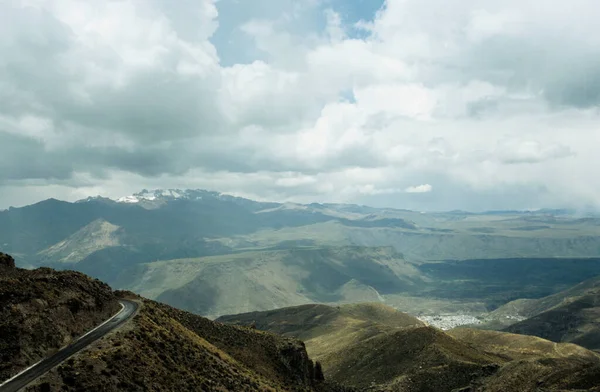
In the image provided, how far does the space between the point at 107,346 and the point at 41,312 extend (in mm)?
10570

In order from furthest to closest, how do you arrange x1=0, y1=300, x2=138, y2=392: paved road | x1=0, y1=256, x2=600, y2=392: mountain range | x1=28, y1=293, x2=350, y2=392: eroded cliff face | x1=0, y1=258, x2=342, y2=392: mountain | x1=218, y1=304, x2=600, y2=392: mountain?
x1=218, y1=304, x2=600, y2=392: mountain, x1=0, y1=256, x2=600, y2=392: mountain range, x1=0, y1=258, x2=342, y2=392: mountain, x1=28, y1=293, x2=350, y2=392: eroded cliff face, x1=0, y1=300, x2=138, y2=392: paved road

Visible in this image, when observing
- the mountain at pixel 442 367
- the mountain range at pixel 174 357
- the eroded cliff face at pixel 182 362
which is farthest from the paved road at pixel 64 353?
the mountain at pixel 442 367

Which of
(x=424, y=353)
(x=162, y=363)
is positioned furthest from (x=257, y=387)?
(x=424, y=353)

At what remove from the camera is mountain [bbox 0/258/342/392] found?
48.2m

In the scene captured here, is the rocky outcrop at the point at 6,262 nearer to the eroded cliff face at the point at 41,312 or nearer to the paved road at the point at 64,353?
the eroded cliff face at the point at 41,312

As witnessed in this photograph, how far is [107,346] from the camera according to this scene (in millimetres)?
54281

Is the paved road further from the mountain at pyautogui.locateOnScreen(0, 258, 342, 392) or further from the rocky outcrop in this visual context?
the rocky outcrop

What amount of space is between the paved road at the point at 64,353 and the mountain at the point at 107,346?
1.14 m

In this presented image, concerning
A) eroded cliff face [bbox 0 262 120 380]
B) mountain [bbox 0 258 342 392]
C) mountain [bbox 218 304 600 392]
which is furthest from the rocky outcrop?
mountain [bbox 218 304 600 392]

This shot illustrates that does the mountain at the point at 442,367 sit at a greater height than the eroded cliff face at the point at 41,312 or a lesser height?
lesser

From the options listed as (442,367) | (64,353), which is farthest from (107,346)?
(442,367)

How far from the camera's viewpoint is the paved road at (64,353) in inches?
1762

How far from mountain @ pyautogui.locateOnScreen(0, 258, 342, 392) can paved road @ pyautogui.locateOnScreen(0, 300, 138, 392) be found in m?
1.14

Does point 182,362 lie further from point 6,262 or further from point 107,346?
point 6,262
